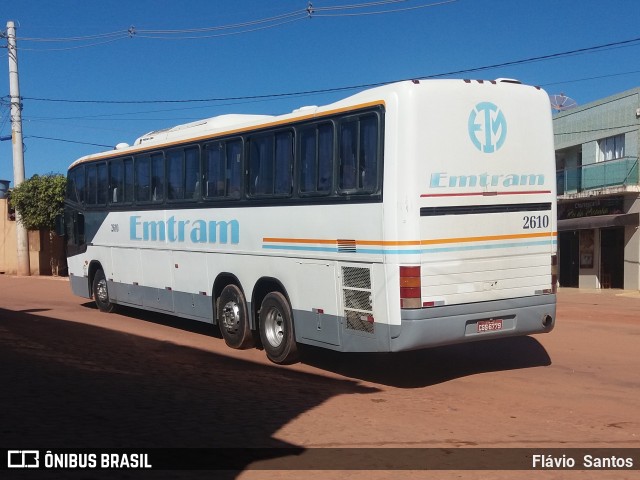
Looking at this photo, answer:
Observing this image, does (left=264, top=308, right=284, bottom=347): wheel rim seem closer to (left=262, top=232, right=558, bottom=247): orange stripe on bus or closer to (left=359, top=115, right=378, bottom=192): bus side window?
(left=262, top=232, right=558, bottom=247): orange stripe on bus

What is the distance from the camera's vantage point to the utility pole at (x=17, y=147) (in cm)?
2917

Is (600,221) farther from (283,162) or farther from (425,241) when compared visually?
(425,241)

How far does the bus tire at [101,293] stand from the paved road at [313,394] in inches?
96.5

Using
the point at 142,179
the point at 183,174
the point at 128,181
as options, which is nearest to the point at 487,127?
the point at 183,174

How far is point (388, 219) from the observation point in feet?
26.7

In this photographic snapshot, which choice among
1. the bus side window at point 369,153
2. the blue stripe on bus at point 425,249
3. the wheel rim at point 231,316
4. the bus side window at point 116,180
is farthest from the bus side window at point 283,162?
the bus side window at point 116,180

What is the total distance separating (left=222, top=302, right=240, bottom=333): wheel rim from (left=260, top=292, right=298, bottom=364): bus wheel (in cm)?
76

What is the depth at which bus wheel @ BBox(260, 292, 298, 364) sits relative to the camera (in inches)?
392

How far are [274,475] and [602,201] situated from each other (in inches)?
993

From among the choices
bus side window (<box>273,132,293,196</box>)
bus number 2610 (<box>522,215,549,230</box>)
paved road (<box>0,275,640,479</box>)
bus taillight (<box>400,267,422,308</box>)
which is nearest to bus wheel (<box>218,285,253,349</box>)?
paved road (<box>0,275,640,479</box>)

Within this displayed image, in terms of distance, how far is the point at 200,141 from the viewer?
38.4 ft

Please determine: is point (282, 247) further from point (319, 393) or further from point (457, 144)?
A: point (457, 144)

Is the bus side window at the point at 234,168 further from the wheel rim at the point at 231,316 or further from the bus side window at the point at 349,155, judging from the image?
the bus side window at the point at 349,155

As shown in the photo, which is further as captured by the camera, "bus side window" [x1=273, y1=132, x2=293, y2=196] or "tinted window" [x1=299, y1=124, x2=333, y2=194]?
"bus side window" [x1=273, y1=132, x2=293, y2=196]
